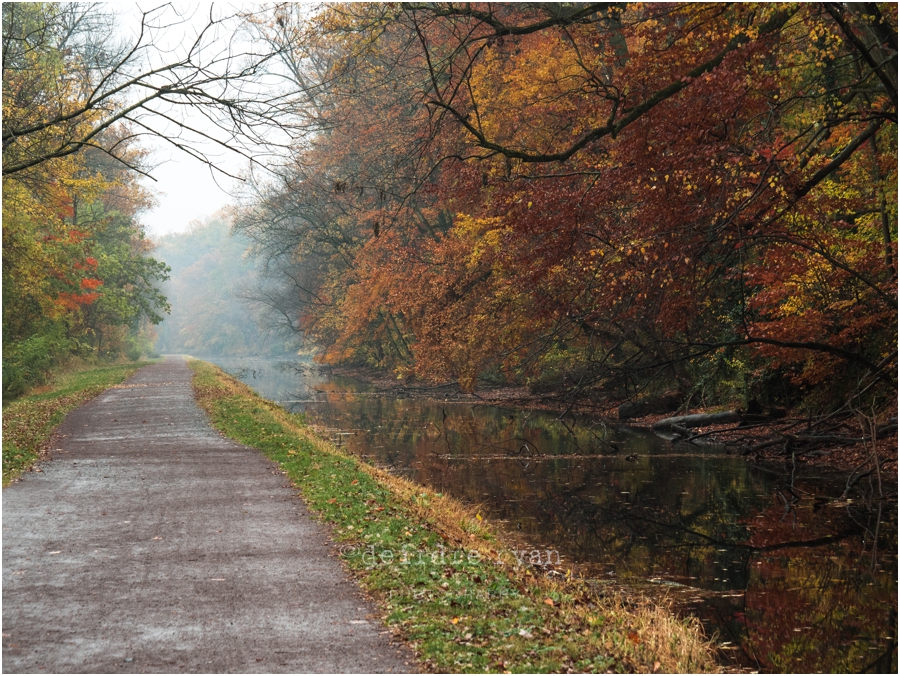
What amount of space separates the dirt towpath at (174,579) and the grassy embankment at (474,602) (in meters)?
0.29

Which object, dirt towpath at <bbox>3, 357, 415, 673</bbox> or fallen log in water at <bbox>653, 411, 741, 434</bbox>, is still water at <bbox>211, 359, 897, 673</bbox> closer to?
fallen log in water at <bbox>653, 411, 741, 434</bbox>

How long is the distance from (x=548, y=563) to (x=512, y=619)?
10.0ft

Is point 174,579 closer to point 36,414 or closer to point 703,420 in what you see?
point 36,414

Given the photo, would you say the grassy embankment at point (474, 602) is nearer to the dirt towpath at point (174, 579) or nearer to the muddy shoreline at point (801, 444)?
the dirt towpath at point (174, 579)

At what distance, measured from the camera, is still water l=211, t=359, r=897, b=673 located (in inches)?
278

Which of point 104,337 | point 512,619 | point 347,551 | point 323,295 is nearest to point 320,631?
point 512,619

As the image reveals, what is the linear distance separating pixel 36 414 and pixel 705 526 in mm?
14785

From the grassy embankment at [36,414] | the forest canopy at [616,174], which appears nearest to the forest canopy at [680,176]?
the forest canopy at [616,174]

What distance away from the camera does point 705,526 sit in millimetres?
10742

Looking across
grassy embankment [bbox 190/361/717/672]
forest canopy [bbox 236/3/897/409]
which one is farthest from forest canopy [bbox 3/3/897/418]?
grassy embankment [bbox 190/361/717/672]

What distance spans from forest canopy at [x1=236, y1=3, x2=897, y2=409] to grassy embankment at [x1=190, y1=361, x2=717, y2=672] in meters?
→ 3.63

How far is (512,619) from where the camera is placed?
596cm

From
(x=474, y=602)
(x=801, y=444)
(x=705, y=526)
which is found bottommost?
(x=705, y=526)

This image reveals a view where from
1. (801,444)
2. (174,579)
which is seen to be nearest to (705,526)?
(801,444)
